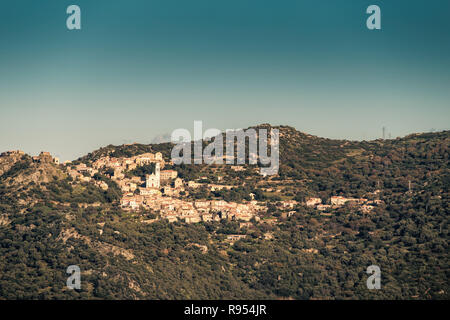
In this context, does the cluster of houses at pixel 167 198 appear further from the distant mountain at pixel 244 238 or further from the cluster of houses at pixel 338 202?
the distant mountain at pixel 244 238

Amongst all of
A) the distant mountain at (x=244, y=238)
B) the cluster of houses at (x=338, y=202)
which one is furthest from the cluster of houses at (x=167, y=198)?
the distant mountain at (x=244, y=238)

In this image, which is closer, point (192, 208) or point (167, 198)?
point (192, 208)

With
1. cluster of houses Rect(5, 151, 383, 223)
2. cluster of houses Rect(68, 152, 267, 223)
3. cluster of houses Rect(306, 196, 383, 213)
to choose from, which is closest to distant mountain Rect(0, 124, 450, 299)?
cluster of houses Rect(306, 196, 383, 213)

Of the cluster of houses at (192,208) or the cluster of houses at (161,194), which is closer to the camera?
the cluster of houses at (192,208)

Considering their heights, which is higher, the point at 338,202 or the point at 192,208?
the point at 338,202

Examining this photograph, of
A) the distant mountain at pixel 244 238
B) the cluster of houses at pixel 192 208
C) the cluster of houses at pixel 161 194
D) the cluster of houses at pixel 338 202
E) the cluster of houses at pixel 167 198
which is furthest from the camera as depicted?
the cluster of houses at pixel 338 202

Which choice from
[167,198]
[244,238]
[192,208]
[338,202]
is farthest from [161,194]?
[338,202]

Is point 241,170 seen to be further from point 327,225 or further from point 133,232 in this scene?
point 133,232

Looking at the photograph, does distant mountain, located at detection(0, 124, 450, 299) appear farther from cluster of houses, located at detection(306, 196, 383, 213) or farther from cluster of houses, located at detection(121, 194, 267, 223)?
cluster of houses, located at detection(121, 194, 267, 223)

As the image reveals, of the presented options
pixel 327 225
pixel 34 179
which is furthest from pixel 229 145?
pixel 34 179

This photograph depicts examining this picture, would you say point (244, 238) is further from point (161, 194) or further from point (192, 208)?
point (161, 194)
